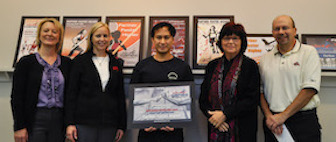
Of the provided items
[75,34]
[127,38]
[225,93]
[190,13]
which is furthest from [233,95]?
[75,34]

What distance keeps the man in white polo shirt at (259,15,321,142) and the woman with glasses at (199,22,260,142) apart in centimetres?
16

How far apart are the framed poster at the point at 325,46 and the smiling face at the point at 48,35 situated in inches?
97.0

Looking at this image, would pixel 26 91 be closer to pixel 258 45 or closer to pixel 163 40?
pixel 163 40

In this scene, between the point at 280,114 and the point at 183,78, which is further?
the point at 183,78

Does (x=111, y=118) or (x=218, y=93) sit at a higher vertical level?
(x=218, y=93)

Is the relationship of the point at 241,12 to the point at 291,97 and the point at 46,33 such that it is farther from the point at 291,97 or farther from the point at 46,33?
the point at 46,33

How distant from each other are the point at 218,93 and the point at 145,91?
0.57 m

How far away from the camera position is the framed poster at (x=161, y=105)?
1.62 meters

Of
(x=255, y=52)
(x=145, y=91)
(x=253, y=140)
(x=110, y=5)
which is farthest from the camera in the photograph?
(x=110, y=5)

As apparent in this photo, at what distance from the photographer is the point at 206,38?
2.30m

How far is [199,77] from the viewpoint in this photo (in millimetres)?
2254

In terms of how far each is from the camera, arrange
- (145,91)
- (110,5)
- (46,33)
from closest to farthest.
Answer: (145,91)
(46,33)
(110,5)

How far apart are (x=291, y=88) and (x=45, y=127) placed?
1939 mm

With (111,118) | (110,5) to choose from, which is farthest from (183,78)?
(110,5)
